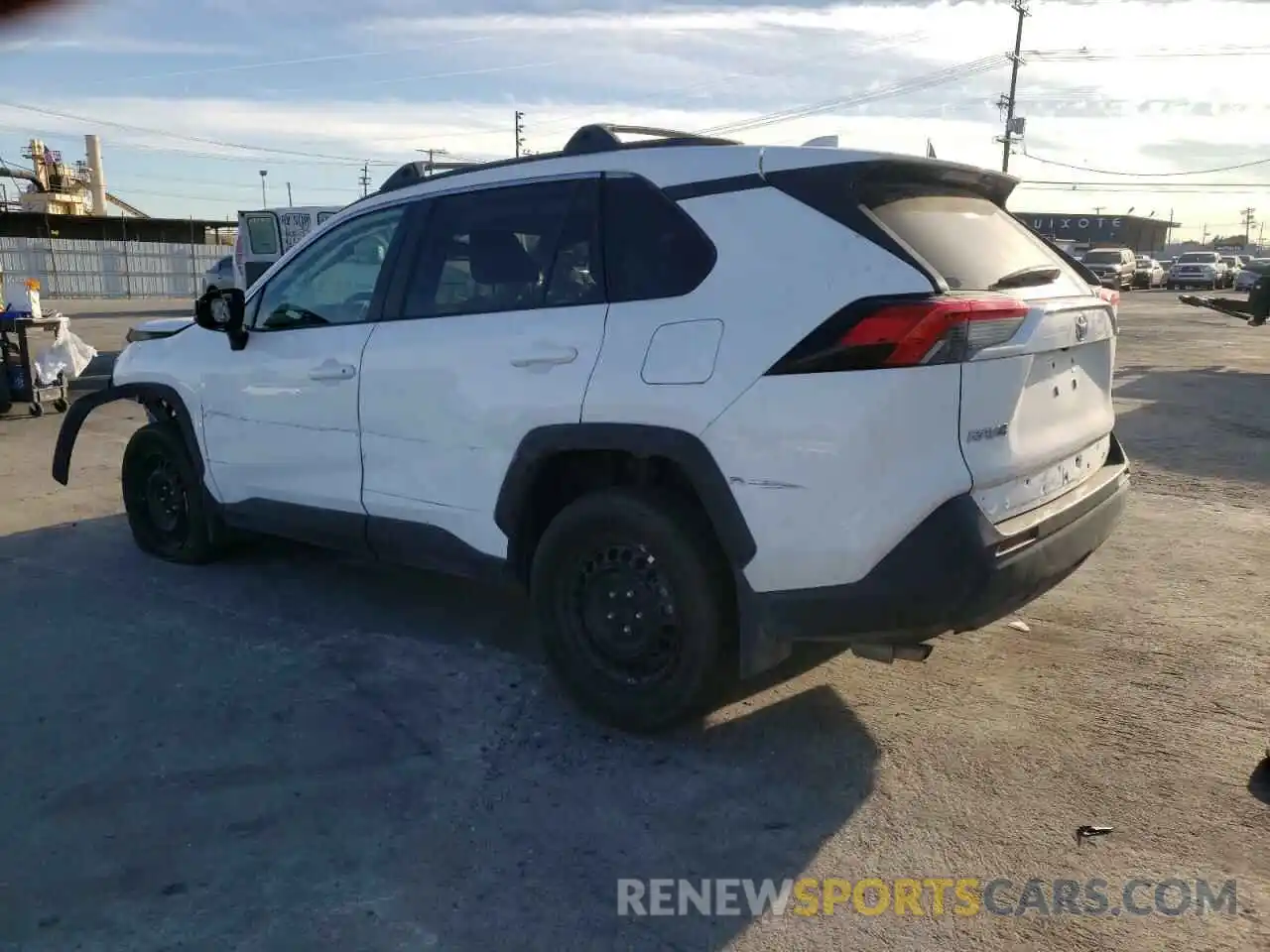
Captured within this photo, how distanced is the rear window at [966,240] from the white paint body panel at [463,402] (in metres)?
1.06

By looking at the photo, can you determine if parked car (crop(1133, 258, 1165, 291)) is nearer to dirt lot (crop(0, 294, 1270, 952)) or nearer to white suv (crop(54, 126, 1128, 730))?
dirt lot (crop(0, 294, 1270, 952))

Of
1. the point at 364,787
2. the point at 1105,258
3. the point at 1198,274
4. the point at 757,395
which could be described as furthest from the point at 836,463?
the point at 1198,274

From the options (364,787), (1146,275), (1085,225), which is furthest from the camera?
(1085,225)

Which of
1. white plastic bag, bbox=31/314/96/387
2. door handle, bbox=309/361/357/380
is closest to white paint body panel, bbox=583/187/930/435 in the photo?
door handle, bbox=309/361/357/380

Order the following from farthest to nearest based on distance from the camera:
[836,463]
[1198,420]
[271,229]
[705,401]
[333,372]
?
[271,229] < [1198,420] < [333,372] < [705,401] < [836,463]

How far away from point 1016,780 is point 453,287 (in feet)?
9.09

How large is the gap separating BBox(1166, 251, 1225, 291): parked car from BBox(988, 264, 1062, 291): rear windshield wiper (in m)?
50.3

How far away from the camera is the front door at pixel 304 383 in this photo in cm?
437

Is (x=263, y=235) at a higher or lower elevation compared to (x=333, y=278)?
higher

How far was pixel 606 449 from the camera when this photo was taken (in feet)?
11.5

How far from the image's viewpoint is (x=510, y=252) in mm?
3916

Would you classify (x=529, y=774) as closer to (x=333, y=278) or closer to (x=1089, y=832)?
(x=1089, y=832)

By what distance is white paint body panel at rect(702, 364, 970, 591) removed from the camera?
288 cm

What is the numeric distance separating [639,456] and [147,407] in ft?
11.8
